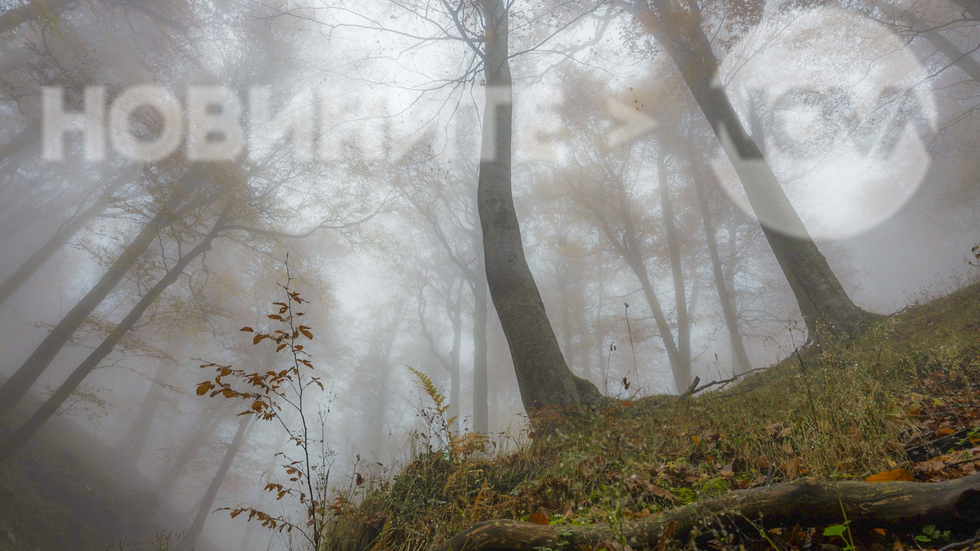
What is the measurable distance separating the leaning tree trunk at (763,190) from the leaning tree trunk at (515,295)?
2869 mm

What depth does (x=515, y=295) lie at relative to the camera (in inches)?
156

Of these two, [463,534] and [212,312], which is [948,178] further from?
[212,312]

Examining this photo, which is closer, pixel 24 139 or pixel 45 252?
pixel 24 139

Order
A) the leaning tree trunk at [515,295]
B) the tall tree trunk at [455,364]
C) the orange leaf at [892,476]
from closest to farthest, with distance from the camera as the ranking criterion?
the orange leaf at [892,476] → the leaning tree trunk at [515,295] → the tall tree trunk at [455,364]

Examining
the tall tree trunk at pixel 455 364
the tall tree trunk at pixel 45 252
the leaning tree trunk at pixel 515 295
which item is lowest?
the leaning tree trunk at pixel 515 295

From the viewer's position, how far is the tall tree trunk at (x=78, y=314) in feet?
25.5

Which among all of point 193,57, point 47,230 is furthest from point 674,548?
point 47,230

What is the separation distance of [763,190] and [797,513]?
601 centimetres

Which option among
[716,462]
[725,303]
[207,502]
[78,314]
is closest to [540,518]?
[716,462]

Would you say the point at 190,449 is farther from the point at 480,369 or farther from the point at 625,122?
the point at 625,122

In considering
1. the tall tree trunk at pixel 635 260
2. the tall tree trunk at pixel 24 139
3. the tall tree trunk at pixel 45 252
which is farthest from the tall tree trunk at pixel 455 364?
the tall tree trunk at pixel 24 139

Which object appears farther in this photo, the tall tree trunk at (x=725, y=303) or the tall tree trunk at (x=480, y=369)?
the tall tree trunk at (x=725, y=303)

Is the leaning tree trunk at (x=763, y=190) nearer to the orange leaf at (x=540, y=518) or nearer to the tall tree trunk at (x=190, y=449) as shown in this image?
the orange leaf at (x=540, y=518)

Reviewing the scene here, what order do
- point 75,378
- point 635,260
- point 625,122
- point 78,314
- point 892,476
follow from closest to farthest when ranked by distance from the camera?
1. point 892,476
2. point 75,378
3. point 78,314
4. point 635,260
5. point 625,122
